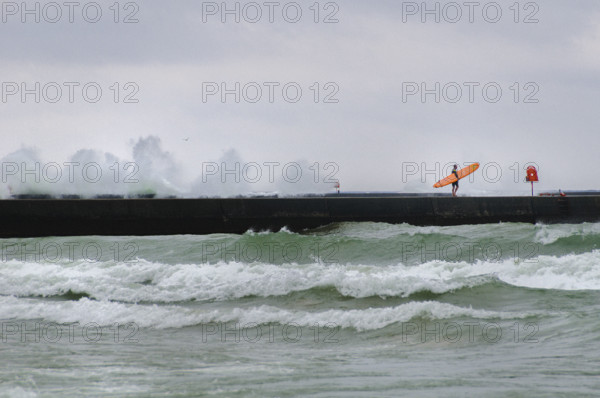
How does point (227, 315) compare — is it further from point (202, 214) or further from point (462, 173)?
point (462, 173)

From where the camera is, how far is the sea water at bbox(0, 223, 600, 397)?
4840mm

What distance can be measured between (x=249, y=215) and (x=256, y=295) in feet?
28.9

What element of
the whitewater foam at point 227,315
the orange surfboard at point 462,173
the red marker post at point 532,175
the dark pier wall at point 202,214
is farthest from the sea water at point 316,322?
the orange surfboard at point 462,173

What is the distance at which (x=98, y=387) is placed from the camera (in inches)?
187

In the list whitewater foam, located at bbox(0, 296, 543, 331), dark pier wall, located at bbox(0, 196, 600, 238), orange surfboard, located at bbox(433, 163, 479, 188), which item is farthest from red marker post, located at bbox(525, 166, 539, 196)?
whitewater foam, located at bbox(0, 296, 543, 331)

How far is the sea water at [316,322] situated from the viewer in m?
4.84

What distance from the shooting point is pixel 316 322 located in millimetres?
8039

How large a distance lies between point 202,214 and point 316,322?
11.2m

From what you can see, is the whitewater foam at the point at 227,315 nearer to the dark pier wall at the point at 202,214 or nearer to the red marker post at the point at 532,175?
the dark pier wall at the point at 202,214

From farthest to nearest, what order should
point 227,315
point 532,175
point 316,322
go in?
1. point 532,175
2. point 227,315
3. point 316,322

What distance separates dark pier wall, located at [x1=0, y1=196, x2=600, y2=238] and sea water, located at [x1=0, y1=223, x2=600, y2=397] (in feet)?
10.4

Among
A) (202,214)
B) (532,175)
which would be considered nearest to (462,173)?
(532,175)

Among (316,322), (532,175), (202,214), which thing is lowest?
(316,322)

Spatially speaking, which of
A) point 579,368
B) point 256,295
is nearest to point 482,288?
point 256,295
